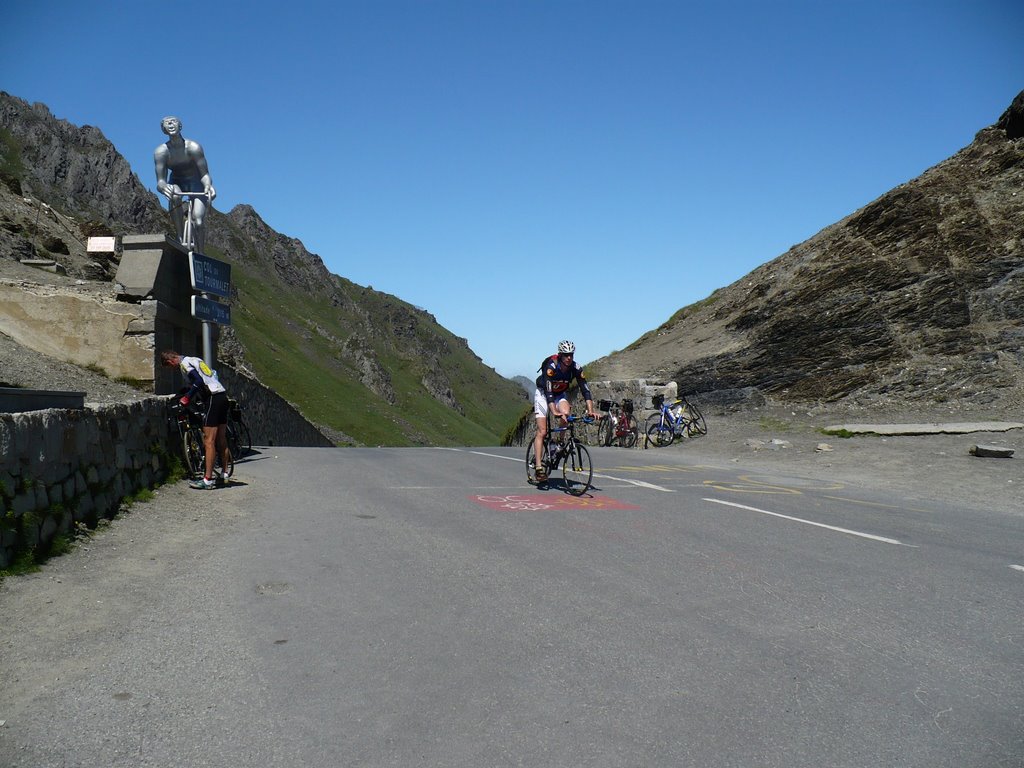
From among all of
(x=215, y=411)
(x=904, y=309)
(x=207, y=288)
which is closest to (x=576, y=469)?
(x=215, y=411)

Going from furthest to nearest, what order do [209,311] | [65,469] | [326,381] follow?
[326,381] → [209,311] → [65,469]

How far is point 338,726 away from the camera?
3432 millimetres

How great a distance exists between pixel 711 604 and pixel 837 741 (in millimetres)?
1967

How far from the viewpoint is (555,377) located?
36.6 feet

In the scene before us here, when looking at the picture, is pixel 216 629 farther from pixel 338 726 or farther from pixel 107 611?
pixel 338 726

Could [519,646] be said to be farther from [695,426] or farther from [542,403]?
[695,426]

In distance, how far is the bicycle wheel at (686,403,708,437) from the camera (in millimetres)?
22359

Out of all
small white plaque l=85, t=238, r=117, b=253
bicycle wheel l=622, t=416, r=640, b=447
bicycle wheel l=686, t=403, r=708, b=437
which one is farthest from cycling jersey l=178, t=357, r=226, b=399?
bicycle wheel l=686, t=403, r=708, b=437

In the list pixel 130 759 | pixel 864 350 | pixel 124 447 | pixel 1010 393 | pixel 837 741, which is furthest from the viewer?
pixel 864 350

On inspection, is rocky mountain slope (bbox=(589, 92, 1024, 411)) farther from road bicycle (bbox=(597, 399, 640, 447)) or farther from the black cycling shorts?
the black cycling shorts

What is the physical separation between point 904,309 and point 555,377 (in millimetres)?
15765

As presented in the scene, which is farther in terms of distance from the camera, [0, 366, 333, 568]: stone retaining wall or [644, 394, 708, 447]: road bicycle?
[644, 394, 708, 447]: road bicycle

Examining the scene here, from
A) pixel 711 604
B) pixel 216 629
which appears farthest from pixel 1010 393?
pixel 216 629

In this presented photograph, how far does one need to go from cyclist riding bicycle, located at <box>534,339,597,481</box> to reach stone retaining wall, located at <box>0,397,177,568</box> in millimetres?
Result: 5172
